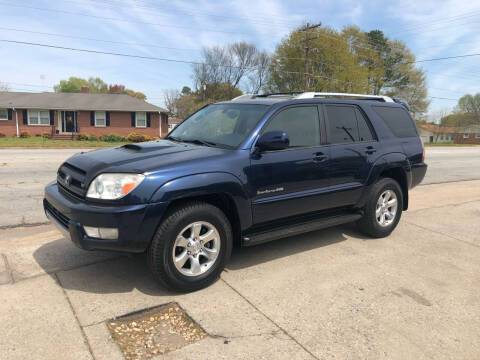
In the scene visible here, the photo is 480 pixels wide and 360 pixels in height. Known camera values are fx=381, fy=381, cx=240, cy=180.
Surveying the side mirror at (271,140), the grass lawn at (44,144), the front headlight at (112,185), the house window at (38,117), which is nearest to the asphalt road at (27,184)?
the front headlight at (112,185)

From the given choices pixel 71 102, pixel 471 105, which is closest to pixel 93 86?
pixel 71 102

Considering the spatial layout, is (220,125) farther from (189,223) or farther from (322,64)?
(322,64)

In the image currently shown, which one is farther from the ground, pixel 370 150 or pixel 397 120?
pixel 397 120

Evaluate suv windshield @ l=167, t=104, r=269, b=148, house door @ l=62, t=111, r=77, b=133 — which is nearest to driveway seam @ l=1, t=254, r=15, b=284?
suv windshield @ l=167, t=104, r=269, b=148

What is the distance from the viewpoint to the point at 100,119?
103ft

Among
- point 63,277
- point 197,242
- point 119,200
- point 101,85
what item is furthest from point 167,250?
point 101,85

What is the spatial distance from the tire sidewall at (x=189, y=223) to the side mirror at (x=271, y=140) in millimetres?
821

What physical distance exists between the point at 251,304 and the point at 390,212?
9.74ft

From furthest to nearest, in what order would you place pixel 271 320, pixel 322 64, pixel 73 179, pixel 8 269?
pixel 322 64, pixel 8 269, pixel 73 179, pixel 271 320

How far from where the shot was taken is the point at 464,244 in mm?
5207

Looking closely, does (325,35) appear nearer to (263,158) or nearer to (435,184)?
(435,184)

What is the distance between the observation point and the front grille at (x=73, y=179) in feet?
11.3

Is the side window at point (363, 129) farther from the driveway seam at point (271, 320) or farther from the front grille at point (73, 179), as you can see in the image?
the front grille at point (73, 179)

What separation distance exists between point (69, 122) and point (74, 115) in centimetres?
83
